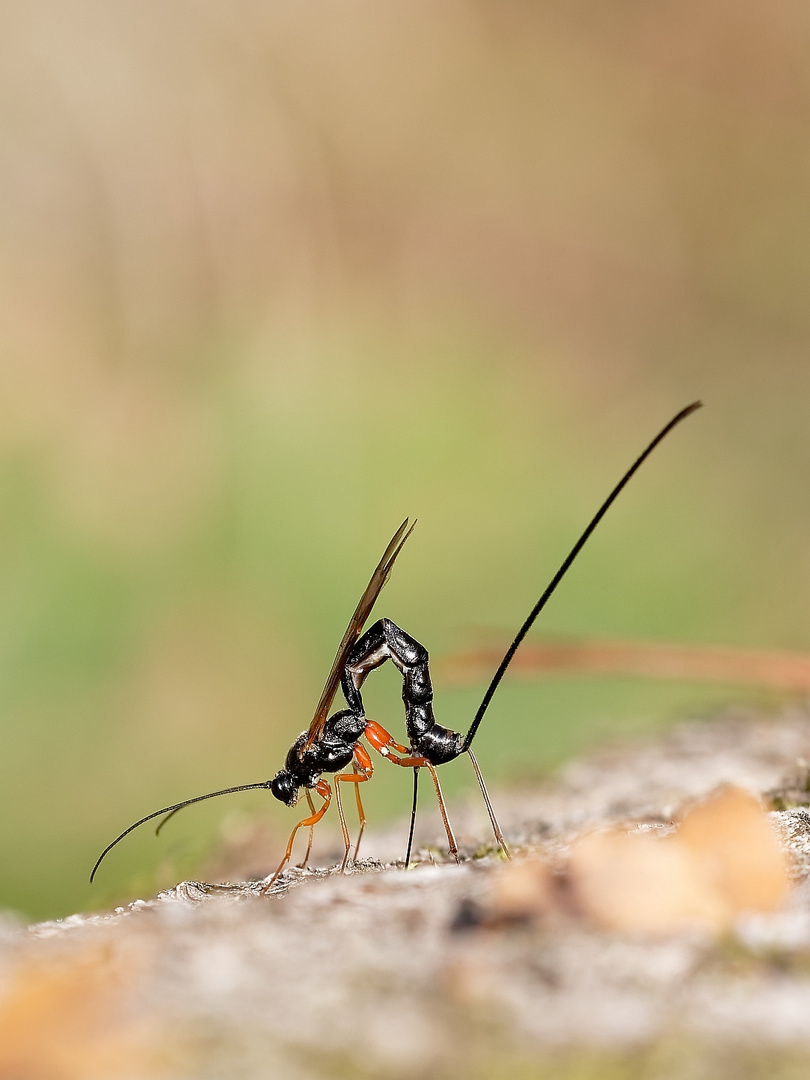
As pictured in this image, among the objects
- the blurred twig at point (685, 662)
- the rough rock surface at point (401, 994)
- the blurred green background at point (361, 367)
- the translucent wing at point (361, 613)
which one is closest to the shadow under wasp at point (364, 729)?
the translucent wing at point (361, 613)

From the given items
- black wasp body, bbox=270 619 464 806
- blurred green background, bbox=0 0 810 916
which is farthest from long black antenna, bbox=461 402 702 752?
blurred green background, bbox=0 0 810 916

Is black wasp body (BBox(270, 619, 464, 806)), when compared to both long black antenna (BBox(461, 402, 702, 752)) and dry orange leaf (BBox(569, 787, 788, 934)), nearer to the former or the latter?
long black antenna (BBox(461, 402, 702, 752))

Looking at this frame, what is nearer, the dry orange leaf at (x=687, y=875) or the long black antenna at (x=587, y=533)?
the dry orange leaf at (x=687, y=875)

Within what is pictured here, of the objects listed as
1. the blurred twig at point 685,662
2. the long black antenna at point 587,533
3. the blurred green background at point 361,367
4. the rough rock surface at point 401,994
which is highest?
the blurred green background at point 361,367

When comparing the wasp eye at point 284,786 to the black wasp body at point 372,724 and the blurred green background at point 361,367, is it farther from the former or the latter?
the blurred green background at point 361,367

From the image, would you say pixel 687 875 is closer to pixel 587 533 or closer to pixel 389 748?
pixel 587 533

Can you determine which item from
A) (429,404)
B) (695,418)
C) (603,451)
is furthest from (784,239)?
(429,404)

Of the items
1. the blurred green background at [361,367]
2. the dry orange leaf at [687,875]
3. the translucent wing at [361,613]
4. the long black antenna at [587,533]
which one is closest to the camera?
the dry orange leaf at [687,875]
